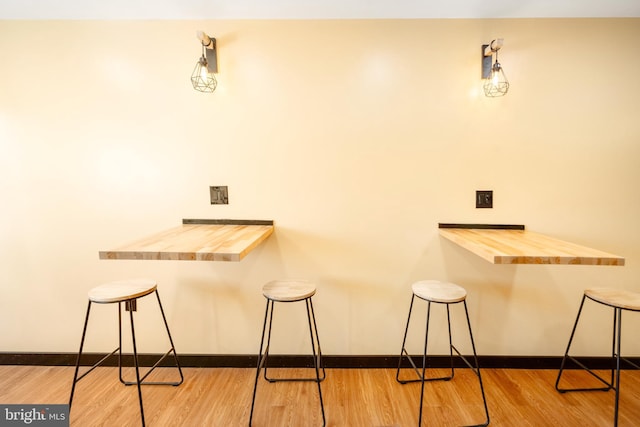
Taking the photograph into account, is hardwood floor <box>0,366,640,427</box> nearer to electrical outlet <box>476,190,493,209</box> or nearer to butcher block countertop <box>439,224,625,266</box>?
butcher block countertop <box>439,224,625,266</box>

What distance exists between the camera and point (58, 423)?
1.54m

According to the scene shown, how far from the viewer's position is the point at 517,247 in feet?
4.46

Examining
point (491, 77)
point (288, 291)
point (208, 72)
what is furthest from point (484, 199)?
point (208, 72)

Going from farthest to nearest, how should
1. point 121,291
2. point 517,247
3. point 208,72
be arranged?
point 208,72 → point 121,291 → point 517,247

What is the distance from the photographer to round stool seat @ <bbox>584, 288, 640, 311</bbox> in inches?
57.8

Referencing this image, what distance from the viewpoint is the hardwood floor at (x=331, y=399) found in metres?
1.57

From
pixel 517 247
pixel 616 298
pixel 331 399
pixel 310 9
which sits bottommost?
pixel 331 399

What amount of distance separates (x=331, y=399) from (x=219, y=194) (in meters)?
1.48

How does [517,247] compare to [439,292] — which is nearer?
[517,247]

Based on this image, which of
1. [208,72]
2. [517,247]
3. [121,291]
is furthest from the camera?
[208,72]

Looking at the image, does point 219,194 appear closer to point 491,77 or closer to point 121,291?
point 121,291

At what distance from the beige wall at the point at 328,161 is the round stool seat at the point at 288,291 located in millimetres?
313

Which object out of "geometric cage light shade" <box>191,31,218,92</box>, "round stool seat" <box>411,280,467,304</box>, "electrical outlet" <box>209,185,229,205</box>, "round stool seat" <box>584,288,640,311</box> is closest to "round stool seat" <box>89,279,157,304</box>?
"electrical outlet" <box>209,185,229,205</box>

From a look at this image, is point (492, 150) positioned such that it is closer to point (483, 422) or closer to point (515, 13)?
point (515, 13)
